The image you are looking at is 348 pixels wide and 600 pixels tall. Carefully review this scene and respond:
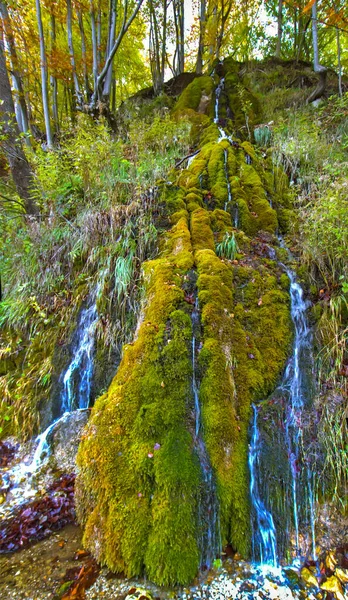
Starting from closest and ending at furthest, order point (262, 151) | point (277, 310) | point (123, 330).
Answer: point (277, 310), point (123, 330), point (262, 151)

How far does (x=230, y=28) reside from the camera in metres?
13.3

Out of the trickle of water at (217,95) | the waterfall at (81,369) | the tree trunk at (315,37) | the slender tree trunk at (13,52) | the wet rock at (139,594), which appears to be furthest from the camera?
the trickle of water at (217,95)

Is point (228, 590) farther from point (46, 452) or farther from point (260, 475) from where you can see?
point (46, 452)

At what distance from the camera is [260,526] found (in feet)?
8.52

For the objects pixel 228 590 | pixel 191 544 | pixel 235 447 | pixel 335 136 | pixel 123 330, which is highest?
pixel 335 136

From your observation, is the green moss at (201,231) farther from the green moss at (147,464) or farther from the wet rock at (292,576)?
the wet rock at (292,576)

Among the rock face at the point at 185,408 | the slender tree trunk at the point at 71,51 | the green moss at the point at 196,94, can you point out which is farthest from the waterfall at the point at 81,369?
the green moss at the point at 196,94

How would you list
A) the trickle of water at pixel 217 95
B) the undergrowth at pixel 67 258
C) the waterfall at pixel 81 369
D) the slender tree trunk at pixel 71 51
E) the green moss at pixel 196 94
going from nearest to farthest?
the waterfall at pixel 81 369 → the undergrowth at pixel 67 258 → the slender tree trunk at pixel 71 51 → the trickle of water at pixel 217 95 → the green moss at pixel 196 94

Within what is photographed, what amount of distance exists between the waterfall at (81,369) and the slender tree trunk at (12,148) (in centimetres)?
291

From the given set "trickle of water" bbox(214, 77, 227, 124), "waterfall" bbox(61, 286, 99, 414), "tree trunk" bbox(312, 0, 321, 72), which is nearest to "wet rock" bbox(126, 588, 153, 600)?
"waterfall" bbox(61, 286, 99, 414)

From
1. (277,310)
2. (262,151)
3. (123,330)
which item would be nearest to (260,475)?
(277,310)

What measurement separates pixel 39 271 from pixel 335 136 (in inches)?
267

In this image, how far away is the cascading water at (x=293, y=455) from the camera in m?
2.59

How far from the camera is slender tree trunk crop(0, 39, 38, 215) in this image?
5301 millimetres
